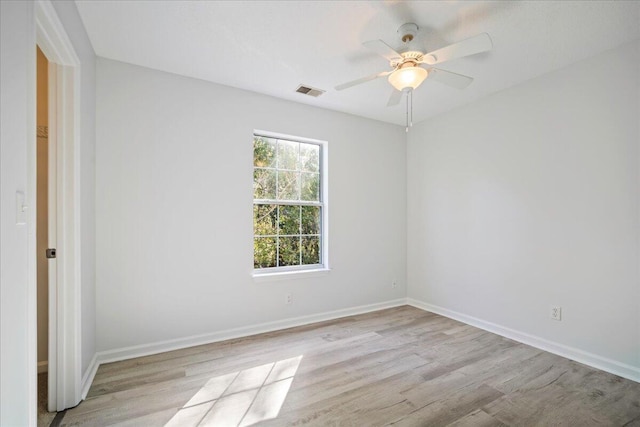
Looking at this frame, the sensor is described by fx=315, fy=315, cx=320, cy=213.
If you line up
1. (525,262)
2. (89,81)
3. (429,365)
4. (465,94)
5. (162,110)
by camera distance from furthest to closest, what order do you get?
1. (465,94)
2. (525,262)
3. (162,110)
4. (429,365)
5. (89,81)

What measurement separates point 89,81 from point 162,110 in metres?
0.58

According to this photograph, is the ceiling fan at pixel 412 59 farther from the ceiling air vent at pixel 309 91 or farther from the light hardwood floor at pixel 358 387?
the light hardwood floor at pixel 358 387

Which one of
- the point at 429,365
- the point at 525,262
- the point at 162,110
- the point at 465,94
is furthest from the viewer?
the point at 465,94

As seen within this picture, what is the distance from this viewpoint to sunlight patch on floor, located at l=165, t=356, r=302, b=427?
190cm

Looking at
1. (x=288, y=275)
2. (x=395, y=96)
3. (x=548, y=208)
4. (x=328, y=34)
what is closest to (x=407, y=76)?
(x=395, y=96)

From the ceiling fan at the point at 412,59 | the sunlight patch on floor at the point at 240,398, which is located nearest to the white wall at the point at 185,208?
the sunlight patch on floor at the point at 240,398

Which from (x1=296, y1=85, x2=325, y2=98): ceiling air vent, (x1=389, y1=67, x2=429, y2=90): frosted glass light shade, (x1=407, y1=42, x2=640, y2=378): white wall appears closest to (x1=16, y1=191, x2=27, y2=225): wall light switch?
(x1=389, y1=67, x2=429, y2=90): frosted glass light shade

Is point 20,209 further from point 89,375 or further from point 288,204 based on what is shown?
point 288,204

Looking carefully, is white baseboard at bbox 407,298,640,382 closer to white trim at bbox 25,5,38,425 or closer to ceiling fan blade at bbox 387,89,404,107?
ceiling fan blade at bbox 387,89,404,107

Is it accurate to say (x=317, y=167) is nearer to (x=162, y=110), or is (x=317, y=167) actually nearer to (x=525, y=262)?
(x=162, y=110)

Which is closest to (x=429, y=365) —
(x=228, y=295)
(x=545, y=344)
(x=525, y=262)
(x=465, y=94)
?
(x=545, y=344)

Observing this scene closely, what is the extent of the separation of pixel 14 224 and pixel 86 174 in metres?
1.32

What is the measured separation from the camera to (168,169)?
2.88 meters

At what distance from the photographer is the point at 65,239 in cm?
195
